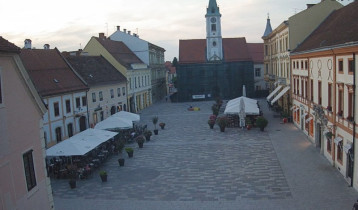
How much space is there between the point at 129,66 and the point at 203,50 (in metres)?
18.3

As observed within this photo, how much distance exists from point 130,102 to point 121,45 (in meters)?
10.9

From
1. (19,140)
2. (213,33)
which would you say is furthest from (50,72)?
(213,33)

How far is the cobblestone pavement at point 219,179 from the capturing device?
53.3ft

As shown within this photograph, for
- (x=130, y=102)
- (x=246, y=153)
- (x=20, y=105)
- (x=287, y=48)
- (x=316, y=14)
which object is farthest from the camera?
(x=130, y=102)

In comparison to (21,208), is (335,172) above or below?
below

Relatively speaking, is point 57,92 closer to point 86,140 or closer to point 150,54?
point 86,140

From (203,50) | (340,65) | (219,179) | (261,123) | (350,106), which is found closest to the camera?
(350,106)

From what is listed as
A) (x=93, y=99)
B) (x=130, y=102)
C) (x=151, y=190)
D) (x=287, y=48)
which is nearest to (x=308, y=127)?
(x=287, y=48)

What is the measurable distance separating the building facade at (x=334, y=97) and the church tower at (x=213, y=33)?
103ft

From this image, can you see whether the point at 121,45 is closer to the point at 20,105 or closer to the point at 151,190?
the point at 151,190

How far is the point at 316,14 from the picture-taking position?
113 ft

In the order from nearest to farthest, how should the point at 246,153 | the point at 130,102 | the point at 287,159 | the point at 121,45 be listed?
the point at 287,159, the point at 246,153, the point at 130,102, the point at 121,45

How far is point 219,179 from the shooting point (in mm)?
19297

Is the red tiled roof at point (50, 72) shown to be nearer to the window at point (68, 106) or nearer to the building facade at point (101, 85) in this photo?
the window at point (68, 106)
